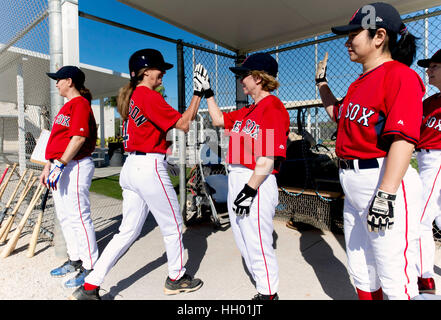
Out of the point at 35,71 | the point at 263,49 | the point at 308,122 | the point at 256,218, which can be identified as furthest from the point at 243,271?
the point at 35,71

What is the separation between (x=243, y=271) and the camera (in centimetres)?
285

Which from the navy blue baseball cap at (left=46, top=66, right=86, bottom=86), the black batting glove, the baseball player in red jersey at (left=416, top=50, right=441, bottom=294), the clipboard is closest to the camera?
the black batting glove

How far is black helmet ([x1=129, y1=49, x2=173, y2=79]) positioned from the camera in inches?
91.2

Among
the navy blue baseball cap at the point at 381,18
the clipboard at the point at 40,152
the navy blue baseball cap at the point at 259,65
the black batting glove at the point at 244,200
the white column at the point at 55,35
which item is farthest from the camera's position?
the clipboard at the point at 40,152

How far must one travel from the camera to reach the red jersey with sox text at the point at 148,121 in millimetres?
2178

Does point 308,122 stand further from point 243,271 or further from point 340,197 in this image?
point 243,271

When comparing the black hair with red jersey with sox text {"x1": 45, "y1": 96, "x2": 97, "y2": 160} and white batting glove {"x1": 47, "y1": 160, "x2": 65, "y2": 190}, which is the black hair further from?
white batting glove {"x1": 47, "y1": 160, "x2": 65, "y2": 190}

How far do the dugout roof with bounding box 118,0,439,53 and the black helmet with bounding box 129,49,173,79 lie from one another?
4.68 feet

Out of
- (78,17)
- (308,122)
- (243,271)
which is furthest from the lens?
(308,122)

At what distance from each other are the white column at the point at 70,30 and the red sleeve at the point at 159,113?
4.80 ft

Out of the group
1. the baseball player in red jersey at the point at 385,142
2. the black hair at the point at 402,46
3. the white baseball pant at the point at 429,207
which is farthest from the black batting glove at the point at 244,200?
the white baseball pant at the point at 429,207

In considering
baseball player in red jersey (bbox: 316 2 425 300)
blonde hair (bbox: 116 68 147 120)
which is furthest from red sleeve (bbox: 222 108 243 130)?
baseball player in red jersey (bbox: 316 2 425 300)

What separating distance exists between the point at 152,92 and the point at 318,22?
2970mm

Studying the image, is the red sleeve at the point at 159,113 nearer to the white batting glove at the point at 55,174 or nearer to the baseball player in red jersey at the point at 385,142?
the white batting glove at the point at 55,174
